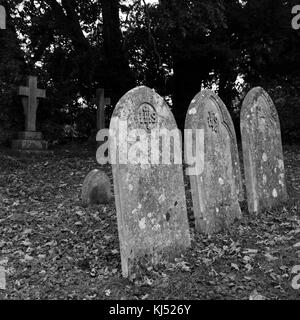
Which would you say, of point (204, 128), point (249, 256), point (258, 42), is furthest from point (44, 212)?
point (258, 42)

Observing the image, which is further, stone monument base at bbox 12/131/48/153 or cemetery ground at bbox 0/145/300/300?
stone monument base at bbox 12/131/48/153

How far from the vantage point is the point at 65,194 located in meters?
8.45

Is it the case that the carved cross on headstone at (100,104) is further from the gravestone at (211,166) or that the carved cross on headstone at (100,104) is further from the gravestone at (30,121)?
the gravestone at (211,166)

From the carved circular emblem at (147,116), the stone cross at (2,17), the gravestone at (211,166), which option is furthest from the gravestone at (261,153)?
the stone cross at (2,17)

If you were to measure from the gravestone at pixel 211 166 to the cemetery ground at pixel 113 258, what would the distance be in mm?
268

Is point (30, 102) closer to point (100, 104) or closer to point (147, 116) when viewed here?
point (100, 104)

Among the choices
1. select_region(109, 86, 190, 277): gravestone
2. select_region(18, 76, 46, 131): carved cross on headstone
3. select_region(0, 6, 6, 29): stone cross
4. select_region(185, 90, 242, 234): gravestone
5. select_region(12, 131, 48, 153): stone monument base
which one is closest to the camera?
select_region(109, 86, 190, 277): gravestone

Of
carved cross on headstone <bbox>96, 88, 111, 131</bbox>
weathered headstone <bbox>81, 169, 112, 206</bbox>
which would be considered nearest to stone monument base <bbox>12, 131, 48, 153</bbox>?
carved cross on headstone <bbox>96, 88, 111, 131</bbox>

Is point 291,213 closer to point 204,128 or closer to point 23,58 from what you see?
point 204,128

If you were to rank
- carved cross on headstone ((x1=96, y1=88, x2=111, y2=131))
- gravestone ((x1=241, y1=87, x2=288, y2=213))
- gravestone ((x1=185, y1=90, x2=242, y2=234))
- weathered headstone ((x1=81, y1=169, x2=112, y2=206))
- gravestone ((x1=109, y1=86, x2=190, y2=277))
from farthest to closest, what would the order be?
carved cross on headstone ((x1=96, y1=88, x2=111, y2=131)), weathered headstone ((x1=81, y1=169, x2=112, y2=206)), gravestone ((x1=241, y1=87, x2=288, y2=213)), gravestone ((x1=185, y1=90, x2=242, y2=234)), gravestone ((x1=109, y1=86, x2=190, y2=277))

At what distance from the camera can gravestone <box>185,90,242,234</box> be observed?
5.88m

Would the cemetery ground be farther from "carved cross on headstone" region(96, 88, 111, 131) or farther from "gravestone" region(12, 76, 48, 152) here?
"carved cross on headstone" region(96, 88, 111, 131)

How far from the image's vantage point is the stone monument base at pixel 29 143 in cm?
1177

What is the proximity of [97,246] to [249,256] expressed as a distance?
1942 mm
